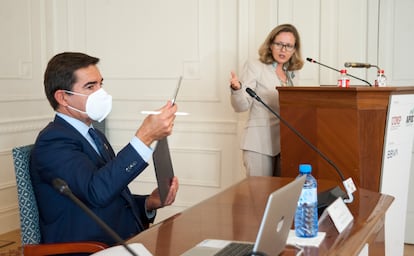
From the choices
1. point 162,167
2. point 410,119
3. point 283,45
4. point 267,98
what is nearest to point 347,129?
point 410,119

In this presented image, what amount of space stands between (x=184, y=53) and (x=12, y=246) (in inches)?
77.9

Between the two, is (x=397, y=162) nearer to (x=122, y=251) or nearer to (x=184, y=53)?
Answer: (x=122, y=251)

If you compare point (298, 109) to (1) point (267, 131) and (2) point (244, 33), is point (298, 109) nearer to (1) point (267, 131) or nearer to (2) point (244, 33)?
(1) point (267, 131)

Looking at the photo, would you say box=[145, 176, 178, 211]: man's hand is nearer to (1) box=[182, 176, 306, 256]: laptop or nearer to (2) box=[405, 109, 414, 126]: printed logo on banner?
(1) box=[182, 176, 306, 256]: laptop

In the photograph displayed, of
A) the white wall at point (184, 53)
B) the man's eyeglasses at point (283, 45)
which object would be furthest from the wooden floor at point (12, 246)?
the man's eyeglasses at point (283, 45)

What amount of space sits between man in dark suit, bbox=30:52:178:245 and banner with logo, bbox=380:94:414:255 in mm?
1138

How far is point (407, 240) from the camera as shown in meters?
4.12

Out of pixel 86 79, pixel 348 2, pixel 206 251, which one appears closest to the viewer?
pixel 206 251

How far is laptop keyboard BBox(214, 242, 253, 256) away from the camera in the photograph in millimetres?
1494

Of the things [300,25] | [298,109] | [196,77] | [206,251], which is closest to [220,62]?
[196,77]

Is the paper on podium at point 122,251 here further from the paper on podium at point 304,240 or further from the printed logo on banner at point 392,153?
the printed logo on banner at point 392,153

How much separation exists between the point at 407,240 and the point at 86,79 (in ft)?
9.66

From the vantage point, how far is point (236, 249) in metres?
1.54

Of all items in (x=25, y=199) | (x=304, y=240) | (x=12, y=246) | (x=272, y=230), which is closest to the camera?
(x=272, y=230)
